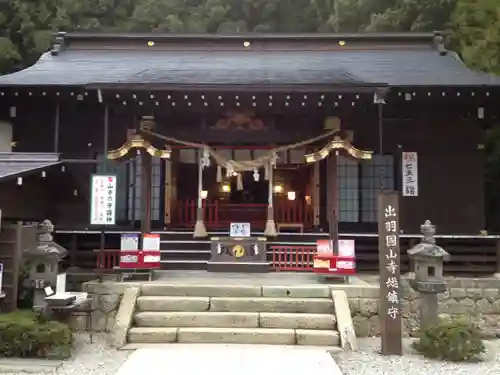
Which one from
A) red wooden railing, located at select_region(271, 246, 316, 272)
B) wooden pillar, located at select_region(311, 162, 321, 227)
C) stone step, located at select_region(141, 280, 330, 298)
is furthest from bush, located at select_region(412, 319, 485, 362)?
wooden pillar, located at select_region(311, 162, 321, 227)

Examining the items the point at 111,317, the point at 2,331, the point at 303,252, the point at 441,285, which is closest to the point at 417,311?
the point at 441,285

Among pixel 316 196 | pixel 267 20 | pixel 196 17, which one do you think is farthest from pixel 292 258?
pixel 267 20

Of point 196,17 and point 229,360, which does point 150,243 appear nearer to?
point 229,360

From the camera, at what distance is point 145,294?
27.9 ft

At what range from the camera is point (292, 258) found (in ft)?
36.3

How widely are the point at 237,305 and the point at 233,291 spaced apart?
12.5 inches

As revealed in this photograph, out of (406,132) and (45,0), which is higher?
(45,0)

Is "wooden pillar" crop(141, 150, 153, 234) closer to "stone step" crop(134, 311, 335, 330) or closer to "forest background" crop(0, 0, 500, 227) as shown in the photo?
"stone step" crop(134, 311, 335, 330)

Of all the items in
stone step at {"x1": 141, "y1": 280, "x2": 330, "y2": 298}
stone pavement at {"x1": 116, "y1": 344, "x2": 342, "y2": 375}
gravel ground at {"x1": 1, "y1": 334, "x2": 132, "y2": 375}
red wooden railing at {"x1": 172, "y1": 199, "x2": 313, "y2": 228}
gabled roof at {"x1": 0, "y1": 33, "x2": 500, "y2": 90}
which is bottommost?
gravel ground at {"x1": 1, "y1": 334, "x2": 132, "y2": 375}

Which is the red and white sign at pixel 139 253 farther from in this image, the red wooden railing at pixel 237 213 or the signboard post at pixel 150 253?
the red wooden railing at pixel 237 213

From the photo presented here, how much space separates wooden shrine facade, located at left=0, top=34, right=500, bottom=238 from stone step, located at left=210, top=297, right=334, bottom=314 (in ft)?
8.26

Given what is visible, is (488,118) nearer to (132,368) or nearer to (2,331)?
(132,368)

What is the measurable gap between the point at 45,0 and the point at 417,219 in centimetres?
1897

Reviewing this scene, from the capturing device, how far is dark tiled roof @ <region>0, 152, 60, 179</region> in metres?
9.56
